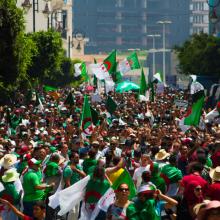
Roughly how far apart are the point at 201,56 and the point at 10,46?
32.6m

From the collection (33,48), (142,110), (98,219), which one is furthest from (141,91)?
(98,219)

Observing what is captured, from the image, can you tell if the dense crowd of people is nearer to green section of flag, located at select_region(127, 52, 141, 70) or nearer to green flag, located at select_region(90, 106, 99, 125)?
green flag, located at select_region(90, 106, 99, 125)

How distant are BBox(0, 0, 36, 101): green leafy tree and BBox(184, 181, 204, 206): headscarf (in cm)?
2512

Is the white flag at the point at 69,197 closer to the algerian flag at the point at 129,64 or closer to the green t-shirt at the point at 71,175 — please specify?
the green t-shirt at the point at 71,175

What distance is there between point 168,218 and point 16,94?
38.9 m

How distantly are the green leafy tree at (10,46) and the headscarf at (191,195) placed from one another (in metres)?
25.1

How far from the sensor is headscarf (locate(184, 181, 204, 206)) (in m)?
12.1

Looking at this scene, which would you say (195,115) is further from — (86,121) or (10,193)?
(10,193)

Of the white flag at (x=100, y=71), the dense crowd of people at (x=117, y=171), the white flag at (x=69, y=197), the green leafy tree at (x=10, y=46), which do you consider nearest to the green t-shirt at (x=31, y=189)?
the dense crowd of people at (x=117, y=171)

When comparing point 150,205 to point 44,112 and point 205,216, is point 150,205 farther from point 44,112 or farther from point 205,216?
point 44,112

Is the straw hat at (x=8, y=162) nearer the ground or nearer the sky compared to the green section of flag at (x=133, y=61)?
nearer the ground

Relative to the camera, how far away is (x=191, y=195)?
40.0 feet

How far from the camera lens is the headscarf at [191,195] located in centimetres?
1207

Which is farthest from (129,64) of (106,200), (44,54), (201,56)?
(106,200)
